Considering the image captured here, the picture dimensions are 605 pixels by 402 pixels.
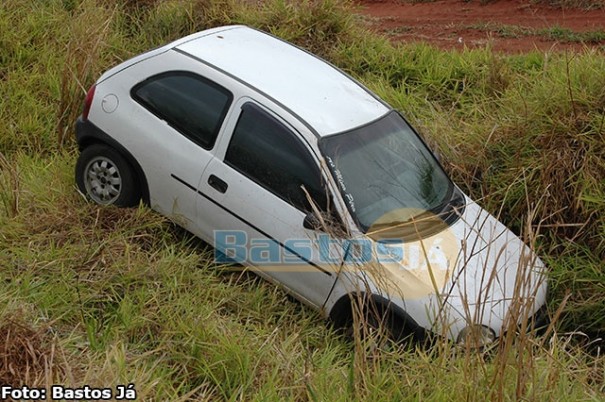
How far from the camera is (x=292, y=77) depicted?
531 centimetres

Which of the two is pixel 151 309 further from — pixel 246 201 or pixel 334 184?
pixel 334 184

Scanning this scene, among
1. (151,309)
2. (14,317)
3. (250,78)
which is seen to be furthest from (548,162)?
(14,317)

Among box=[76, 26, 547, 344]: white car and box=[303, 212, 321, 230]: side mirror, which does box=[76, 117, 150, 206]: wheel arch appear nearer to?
box=[76, 26, 547, 344]: white car

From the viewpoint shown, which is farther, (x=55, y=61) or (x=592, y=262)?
(x=55, y=61)

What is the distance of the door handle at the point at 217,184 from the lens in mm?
5008

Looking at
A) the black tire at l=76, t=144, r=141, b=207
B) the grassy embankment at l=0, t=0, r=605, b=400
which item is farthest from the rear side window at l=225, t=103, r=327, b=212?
the black tire at l=76, t=144, r=141, b=207

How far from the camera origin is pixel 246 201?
4.95m

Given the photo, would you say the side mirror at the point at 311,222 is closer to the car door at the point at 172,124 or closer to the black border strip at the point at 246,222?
the black border strip at the point at 246,222

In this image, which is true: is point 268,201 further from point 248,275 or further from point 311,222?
point 248,275

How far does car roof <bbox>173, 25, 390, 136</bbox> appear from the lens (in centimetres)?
508

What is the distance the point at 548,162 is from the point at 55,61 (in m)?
4.59

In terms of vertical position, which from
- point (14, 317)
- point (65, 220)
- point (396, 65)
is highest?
point (396, 65)

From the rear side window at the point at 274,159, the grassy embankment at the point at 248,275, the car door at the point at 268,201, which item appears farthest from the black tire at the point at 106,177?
the rear side window at the point at 274,159

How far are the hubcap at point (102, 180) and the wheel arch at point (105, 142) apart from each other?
0.12 metres
